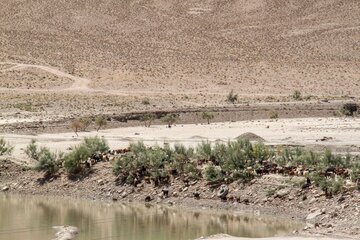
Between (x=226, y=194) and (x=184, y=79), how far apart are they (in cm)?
5390

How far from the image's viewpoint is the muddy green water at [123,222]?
61.5 feet

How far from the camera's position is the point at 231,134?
35750 mm

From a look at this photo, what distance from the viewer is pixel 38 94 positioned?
65125 millimetres

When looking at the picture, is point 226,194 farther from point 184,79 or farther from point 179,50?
point 179,50

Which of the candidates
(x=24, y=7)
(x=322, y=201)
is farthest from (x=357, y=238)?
(x=24, y=7)

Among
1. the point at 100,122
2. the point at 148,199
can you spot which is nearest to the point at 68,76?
the point at 100,122

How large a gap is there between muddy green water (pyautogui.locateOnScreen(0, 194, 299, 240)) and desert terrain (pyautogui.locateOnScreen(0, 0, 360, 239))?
2.56 feet

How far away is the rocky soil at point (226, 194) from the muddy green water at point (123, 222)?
1.74 ft

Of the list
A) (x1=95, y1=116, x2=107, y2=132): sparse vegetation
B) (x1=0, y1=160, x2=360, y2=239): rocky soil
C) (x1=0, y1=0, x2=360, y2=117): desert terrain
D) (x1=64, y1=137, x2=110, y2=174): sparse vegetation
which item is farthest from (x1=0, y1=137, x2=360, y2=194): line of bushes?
(x1=0, y1=0, x2=360, y2=117): desert terrain

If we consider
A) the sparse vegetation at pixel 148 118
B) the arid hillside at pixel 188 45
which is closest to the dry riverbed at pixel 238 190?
the sparse vegetation at pixel 148 118

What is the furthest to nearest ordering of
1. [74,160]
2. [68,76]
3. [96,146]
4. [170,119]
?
[68,76] → [170,119] → [96,146] → [74,160]

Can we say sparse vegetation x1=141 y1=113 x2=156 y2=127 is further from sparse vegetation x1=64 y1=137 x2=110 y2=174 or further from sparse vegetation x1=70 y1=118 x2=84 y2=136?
sparse vegetation x1=64 y1=137 x2=110 y2=174

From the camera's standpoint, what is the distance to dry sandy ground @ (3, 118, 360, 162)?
31.0 metres

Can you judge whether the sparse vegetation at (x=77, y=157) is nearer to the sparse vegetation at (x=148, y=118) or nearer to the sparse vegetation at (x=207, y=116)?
the sparse vegetation at (x=148, y=118)
